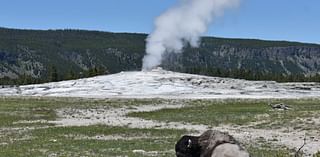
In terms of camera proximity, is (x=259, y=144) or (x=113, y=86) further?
(x=113, y=86)

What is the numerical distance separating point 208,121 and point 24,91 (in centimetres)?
5836

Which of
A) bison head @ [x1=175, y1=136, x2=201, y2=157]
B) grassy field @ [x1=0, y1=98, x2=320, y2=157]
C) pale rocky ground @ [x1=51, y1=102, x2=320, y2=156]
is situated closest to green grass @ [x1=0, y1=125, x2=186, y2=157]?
grassy field @ [x1=0, y1=98, x2=320, y2=157]

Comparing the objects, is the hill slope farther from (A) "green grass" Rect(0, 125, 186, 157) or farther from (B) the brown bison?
(B) the brown bison

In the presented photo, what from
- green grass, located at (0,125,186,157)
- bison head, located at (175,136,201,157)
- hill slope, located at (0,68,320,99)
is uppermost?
hill slope, located at (0,68,320,99)

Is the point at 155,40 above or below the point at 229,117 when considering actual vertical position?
above

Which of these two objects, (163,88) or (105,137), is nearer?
(105,137)

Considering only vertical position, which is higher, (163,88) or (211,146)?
(163,88)

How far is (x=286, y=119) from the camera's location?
37.5 metres

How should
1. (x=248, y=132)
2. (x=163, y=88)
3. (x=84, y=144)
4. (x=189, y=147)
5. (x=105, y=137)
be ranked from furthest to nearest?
1. (x=163, y=88)
2. (x=248, y=132)
3. (x=105, y=137)
4. (x=84, y=144)
5. (x=189, y=147)

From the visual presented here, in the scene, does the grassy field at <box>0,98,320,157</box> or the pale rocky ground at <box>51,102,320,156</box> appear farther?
the pale rocky ground at <box>51,102,320,156</box>

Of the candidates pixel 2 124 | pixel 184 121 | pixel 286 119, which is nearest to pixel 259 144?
pixel 286 119

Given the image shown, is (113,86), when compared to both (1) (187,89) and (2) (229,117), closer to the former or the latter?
(1) (187,89)

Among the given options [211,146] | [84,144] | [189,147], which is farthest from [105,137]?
[211,146]

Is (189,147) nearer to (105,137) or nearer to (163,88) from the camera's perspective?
(105,137)
